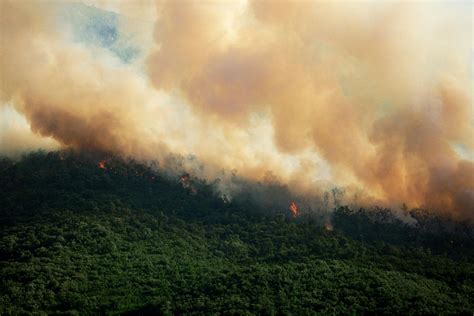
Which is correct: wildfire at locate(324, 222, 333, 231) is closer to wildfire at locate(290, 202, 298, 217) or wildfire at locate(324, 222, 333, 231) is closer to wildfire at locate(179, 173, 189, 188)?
wildfire at locate(290, 202, 298, 217)

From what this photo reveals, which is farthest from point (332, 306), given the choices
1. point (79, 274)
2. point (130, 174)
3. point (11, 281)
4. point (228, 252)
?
point (130, 174)

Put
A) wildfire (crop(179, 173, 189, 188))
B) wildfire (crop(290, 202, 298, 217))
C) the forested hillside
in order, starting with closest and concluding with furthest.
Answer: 1. the forested hillside
2. wildfire (crop(290, 202, 298, 217))
3. wildfire (crop(179, 173, 189, 188))

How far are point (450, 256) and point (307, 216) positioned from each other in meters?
31.5

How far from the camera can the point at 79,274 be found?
82812 millimetres

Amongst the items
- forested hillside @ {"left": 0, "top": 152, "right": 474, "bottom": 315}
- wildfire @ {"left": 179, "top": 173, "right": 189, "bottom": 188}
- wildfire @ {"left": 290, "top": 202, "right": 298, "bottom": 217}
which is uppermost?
wildfire @ {"left": 179, "top": 173, "right": 189, "bottom": 188}

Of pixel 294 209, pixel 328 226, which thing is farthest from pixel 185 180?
pixel 328 226

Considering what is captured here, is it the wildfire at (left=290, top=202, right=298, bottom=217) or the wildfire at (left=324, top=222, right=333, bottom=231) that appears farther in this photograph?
the wildfire at (left=290, top=202, right=298, bottom=217)

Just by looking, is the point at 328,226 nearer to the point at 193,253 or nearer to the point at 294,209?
the point at 294,209

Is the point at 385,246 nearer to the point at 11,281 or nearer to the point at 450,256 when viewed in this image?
the point at 450,256

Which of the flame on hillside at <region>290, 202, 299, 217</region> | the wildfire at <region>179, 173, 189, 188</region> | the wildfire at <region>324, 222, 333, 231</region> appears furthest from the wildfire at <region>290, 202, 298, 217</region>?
the wildfire at <region>179, 173, 189, 188</region>

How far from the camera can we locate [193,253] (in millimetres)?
96812

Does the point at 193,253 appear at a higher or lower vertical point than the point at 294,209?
lower

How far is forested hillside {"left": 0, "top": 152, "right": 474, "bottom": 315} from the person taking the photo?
7450cm

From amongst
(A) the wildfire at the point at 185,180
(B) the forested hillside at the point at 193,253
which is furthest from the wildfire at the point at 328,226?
(A) the wildfire at the point at 185,180
